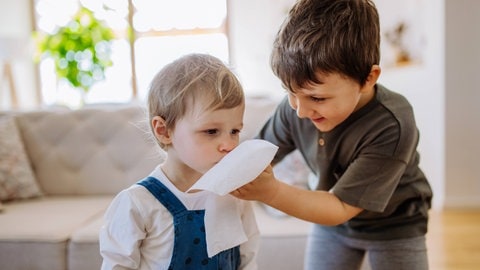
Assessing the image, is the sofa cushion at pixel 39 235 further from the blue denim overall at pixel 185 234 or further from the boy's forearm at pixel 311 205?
the boy's forearm at pixel 311 205

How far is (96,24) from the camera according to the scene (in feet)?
18.1

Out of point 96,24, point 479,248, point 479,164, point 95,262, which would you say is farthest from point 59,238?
point 96,24

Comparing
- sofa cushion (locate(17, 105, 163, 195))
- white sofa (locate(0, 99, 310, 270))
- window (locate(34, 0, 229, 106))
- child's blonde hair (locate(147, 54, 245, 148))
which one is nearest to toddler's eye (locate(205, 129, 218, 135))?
child's blonde hair (locate(147, 54, 245, 148))

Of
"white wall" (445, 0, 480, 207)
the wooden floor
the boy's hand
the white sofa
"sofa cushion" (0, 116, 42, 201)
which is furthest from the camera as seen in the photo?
"white wall" (445, 0, 480, 207)

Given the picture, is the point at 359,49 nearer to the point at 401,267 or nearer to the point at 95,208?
the point at 401,267

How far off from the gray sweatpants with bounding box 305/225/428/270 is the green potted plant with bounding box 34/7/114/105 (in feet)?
15.8

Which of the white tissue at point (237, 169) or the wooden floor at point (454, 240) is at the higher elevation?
the white tissue at point (237, 169)

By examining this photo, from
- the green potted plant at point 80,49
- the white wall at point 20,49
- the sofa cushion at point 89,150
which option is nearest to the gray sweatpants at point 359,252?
the sofa cushion at point 89,150

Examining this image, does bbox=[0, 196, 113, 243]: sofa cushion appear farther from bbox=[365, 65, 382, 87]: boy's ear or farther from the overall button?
bbox=[365, 65, 382, 87]: boy's ear

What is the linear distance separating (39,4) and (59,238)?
5.63 meters

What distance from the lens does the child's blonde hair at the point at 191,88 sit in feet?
2.83

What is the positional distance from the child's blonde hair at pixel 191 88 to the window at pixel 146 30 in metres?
5.39

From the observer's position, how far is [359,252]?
127 cm

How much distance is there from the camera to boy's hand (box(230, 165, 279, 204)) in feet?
2.86
